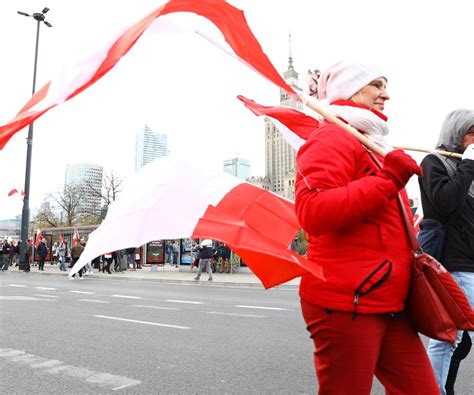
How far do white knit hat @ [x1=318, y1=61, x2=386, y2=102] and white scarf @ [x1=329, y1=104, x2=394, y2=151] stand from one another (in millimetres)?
100

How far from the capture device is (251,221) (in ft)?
9.37

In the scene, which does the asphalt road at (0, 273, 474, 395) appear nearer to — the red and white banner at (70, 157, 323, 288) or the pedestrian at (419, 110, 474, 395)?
the pedestrian at (419, 110, 474, 395)

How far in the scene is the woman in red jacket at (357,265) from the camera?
6.11 feet

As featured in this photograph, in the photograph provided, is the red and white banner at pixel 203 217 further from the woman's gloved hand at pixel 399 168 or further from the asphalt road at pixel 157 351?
the asphalt road at pixel 157 351

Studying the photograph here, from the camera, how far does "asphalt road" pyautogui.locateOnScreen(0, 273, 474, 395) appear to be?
4266mm

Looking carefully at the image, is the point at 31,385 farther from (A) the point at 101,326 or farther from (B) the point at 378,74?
(B) the point at 378,74

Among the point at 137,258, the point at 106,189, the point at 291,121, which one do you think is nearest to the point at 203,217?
the point at 291,121

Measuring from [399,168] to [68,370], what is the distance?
13.2ft

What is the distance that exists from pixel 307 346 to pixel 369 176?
171 inches

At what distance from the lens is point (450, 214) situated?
3074 millimetres

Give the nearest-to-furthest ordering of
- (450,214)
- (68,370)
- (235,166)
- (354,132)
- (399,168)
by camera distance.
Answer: (399,168), (354,132), (450,214), (68,370), (235,166)

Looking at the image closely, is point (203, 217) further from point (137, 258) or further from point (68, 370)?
point (137, 258)

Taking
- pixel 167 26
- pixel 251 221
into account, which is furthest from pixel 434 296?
pixel 167 26

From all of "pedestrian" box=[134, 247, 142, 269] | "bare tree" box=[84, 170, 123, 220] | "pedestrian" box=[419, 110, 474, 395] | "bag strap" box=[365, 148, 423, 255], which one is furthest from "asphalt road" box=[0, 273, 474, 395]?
"bare tree" box=[84, 170, 123, 220]
